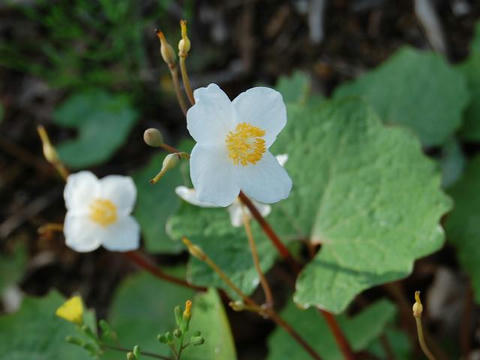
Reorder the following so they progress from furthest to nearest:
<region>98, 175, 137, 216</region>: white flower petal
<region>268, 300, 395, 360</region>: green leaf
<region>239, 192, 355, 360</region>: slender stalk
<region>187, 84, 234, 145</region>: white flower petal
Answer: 1. <region>268, 300, 395, 360</region>: green leaf
2. <region>98, 175, 137, 216</region>: white flower petal
3. <region>239, 192, 355, 360</region>: slender stalk
4. <region>187, 84, 234, 145</region>: white flower petal

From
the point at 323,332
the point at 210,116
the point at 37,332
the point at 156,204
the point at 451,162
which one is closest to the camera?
the point at 210,116

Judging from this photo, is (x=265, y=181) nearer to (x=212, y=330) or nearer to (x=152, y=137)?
(x=152, y=137)

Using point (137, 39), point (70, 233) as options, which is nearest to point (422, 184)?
point (70, 233)

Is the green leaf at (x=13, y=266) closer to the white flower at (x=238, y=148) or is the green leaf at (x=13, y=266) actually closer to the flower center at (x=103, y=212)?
the flower center at (x=103, y=212)

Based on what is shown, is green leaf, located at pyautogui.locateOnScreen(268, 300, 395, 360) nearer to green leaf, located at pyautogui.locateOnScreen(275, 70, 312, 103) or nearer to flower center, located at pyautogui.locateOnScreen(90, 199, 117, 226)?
flower center, located at pyautogui.locateOnScreen(90, 199, 117, 226)

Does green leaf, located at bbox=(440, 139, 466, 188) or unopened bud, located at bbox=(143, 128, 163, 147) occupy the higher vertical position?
unopened bud, located at bbox=(143, 128, 163, 147)

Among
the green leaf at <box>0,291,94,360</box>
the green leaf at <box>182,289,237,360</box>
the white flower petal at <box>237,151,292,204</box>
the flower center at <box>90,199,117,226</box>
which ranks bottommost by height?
the green leaf at <box>0,291,94,360</box>

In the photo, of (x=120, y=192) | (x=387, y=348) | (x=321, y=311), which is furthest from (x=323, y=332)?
(x=120, y=192)

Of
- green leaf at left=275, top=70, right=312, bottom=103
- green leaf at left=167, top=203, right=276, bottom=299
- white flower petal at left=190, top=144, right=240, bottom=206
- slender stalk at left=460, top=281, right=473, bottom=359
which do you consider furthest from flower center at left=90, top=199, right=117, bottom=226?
slender stalk at left=460, top=281, right=473, bottom=359
